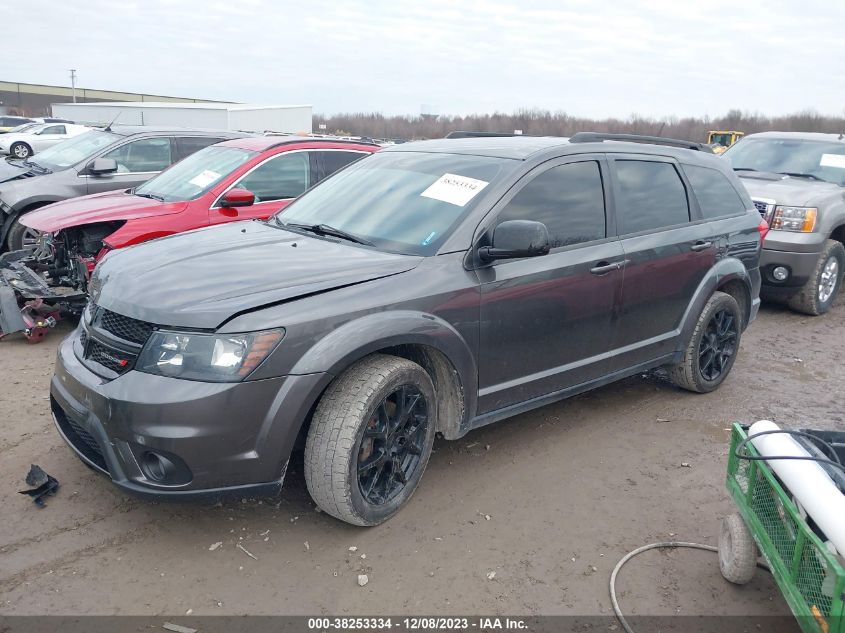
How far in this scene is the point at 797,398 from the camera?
5293 millimetres

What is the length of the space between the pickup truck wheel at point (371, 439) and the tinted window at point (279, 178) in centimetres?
366

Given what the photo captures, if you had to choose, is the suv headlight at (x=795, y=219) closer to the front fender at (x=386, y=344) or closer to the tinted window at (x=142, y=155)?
the front fender at (x=386, y=344)

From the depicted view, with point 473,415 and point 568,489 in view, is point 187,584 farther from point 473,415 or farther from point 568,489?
point 568,489

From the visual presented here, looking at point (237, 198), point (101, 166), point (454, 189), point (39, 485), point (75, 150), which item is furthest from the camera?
point (75, 150)

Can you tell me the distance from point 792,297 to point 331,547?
6.42 m

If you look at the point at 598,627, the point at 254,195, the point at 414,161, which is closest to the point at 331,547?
the point at 598,627

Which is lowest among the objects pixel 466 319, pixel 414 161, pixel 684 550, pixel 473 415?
pixel 684 550

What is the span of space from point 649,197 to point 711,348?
1314 mm

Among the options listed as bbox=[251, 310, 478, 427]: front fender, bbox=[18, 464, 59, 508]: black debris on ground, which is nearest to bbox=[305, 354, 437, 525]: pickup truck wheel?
bbox=[251, 310, 478, 427]: front fender

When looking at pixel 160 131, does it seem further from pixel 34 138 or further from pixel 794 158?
pixel 34 138

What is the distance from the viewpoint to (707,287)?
15.8 ft

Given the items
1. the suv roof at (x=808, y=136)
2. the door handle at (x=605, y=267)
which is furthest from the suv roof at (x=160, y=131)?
the suv roof at (x=808, y=136)

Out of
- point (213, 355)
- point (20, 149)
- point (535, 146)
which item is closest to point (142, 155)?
point (535, 146)

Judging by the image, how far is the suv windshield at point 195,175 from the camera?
6324 millimetres
